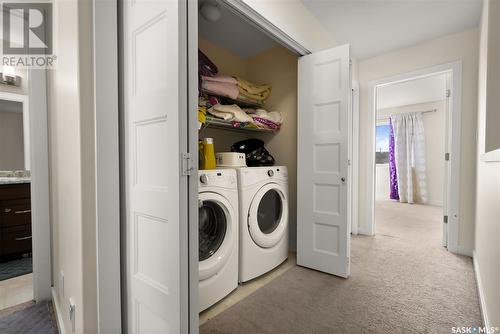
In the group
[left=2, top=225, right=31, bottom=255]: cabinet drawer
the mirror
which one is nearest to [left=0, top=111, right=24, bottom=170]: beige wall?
the mirror

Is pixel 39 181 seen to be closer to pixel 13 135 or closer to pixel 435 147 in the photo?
pixel 13 135

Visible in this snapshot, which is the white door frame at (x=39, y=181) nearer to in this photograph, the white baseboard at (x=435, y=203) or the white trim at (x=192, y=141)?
the white trim at (x=192, y=141)

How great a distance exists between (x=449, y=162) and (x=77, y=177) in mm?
3204

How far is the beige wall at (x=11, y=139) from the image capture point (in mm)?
2410

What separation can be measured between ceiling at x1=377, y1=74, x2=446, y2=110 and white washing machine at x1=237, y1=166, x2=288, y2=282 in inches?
101

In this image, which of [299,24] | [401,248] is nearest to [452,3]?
[299,24]

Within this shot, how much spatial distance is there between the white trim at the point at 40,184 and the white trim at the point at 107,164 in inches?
43.9

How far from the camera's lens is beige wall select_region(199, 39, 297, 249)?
250 cm

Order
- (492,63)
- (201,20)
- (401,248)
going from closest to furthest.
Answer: (492,63), (201,20), (401,248)

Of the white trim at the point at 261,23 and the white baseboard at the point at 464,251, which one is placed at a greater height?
the white trim at the point at 261,23

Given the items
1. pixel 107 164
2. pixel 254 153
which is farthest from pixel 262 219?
pixel 107 164

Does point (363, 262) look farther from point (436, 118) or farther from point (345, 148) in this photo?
point (436, 118)

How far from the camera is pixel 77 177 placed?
3.07 feet

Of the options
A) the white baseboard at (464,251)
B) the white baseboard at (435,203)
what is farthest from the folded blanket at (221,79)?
the white baseboard at (435,203)
